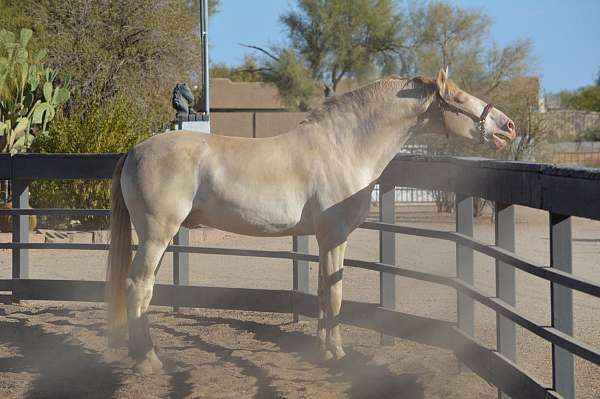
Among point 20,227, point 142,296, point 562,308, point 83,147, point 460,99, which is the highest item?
point 83,147

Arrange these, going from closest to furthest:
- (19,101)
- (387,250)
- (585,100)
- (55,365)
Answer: (55,365)
(387,250)
(19,101)
(585,100)

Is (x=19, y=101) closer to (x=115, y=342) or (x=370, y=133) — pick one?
(x=115, y=342)

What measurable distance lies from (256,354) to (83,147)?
10672mm

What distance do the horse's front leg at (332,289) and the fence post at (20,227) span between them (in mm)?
3392

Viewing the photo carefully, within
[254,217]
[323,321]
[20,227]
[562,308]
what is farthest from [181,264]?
[562,308]

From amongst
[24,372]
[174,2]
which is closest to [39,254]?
[24,372]

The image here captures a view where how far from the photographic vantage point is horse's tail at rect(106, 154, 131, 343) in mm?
6363

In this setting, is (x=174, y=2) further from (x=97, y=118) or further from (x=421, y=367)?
(x=421, y=367)

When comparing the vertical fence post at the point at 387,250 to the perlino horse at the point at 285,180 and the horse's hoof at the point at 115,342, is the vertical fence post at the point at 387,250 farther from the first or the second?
the horse's hoof at the point at 115,342

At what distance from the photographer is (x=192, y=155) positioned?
612cm

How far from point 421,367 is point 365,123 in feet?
5.46

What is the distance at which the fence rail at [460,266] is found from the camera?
407 cm

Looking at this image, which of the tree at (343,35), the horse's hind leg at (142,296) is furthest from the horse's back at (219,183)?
the tree at (343,35)

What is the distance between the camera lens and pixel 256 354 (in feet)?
21.6
